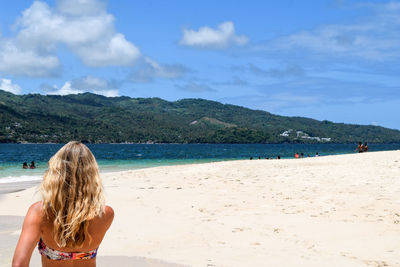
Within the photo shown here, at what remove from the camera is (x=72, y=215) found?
3111 mm

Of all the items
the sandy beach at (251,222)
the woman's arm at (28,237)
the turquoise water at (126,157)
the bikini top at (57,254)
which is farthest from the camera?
the turquoise water at (126,157)

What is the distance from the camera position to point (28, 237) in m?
2.94

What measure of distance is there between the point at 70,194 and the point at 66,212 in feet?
0.46

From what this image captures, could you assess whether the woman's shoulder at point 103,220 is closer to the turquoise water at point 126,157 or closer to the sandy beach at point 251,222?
the sandy beach at point 251,222

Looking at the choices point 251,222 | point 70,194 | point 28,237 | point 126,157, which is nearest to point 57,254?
point 28,237

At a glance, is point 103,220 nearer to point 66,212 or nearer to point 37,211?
point 66,212

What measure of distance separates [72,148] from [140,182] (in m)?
16.4

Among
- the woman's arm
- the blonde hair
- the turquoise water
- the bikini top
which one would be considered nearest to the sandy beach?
the bikini top

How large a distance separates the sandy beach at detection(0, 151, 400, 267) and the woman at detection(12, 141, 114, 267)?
183 inches

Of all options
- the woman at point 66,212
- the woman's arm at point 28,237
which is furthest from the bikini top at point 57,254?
the woman's arm at point 28,237

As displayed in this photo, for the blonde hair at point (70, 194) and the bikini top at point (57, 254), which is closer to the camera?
the blonde hair at point (70, 194)

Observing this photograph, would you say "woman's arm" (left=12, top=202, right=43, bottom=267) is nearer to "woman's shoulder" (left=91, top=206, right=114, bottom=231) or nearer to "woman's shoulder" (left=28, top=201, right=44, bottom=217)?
"woman's shoulder" (left=28, top=201, right=44, bottom=217)

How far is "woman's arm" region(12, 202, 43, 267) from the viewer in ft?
9.66

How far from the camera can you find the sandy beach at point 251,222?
802cm
